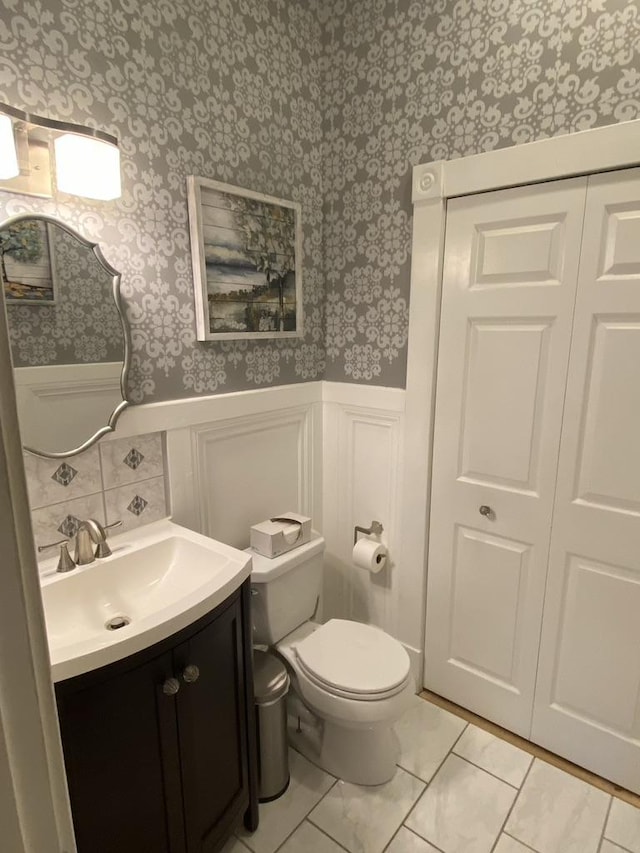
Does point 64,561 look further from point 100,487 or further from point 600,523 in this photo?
point 600,523

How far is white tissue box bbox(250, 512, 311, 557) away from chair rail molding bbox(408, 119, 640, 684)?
17.5 inches

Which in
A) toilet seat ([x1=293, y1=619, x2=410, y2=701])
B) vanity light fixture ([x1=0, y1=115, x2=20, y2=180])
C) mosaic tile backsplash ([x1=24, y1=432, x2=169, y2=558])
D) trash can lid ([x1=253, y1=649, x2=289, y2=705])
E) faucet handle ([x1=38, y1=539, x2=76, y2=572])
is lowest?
trash can lid ([x1=253, y1=649, x2=289, y2=705])

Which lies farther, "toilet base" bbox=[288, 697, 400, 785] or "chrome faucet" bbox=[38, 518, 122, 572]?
"toilet base" bbox=[288, 697, 400, 785]

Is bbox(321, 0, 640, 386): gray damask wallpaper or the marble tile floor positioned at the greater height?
bbox(321, 0, 640, 386): gray damask wallpaper

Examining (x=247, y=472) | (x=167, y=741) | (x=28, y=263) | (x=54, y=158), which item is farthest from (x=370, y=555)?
(x=54, y=158)

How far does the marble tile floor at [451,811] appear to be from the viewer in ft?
5.04

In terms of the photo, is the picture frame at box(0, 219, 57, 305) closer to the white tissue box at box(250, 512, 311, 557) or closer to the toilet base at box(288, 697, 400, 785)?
the white tissue box at box(250, 512, 311, 557)

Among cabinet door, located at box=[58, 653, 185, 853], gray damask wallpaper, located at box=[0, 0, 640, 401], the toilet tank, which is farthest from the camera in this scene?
the toilet tank

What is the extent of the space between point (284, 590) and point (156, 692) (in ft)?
2.29

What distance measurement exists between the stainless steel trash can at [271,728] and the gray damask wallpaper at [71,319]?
113 centimetres

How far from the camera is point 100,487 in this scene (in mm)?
1508

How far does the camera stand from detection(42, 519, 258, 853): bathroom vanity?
1043mm

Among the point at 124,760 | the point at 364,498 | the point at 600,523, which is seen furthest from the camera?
the point at 364,498

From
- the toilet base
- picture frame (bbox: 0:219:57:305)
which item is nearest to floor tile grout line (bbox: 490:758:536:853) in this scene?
the toilet base
